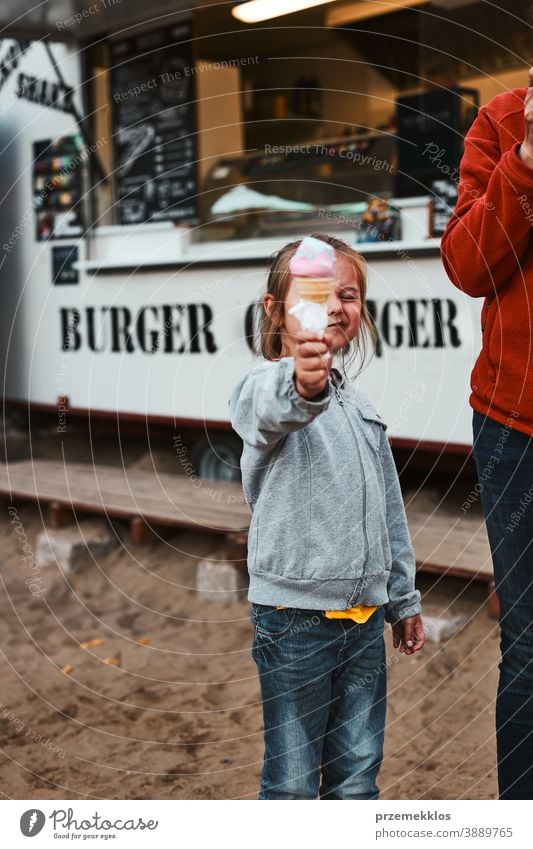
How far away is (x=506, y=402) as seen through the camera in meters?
1.78

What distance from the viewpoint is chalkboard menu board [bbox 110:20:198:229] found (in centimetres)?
614

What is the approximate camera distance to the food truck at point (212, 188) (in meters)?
4.84

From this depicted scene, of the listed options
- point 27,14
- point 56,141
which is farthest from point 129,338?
point 27,14

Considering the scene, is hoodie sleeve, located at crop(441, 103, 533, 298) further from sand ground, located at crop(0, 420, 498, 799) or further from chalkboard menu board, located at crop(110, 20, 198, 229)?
chalkboard menu board, located at crop(110, 20, 198, 229)

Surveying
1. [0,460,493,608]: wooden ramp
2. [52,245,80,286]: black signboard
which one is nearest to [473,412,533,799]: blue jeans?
[0,460,493,608]: wooden ramp

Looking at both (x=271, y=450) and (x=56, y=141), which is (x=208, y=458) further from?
(x=271, y=450)

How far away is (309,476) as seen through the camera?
1.71 metres

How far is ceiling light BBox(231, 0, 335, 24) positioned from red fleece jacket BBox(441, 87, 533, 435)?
3926mm

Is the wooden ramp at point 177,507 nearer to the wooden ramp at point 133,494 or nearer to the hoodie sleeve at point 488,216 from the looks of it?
the wooden ramp at point 133,494

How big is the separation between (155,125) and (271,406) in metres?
5.33

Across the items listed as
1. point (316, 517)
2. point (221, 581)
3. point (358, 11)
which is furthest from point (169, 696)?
point (358, 11)

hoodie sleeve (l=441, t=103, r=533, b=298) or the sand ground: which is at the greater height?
hoodie sleeve (l=441, t=103, r=533, b=298)

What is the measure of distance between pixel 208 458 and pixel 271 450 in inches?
159

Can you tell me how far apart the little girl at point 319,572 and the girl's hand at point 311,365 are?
0.27m
